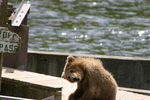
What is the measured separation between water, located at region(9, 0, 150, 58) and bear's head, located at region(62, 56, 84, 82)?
940cm

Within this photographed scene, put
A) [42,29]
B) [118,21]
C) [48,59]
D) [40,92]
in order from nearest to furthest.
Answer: [40,92], [48,59], [42,29], [118,21]

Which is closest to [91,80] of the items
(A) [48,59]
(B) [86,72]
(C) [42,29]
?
(B) [86,72]

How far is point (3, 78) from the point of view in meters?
10.0

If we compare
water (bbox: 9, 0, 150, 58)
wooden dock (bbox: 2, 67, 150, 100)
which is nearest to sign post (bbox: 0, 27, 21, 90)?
wooden dock (bbox: 2, 67, 150, 100)

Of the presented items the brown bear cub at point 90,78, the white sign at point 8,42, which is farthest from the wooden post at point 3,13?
the brown bear cub at point 90,78

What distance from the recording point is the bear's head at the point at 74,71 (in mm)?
7828

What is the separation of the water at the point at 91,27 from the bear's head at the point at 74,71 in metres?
9.40

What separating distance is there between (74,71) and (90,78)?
30 centimetres

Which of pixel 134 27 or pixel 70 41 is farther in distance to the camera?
pixel 134 27

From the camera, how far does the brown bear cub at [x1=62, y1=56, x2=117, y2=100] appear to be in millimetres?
7945

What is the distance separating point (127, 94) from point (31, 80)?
2.05m

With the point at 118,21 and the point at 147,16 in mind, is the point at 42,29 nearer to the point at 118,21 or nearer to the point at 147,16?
the point at 118,21

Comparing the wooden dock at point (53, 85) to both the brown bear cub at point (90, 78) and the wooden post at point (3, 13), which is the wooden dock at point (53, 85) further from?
the wooden post at point (3, 13)

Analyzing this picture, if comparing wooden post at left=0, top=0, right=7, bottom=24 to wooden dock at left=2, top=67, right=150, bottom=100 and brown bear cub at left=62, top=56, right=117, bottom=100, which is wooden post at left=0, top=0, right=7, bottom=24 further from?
wooden dock at left=2, top=67, right=150, bottom=100
